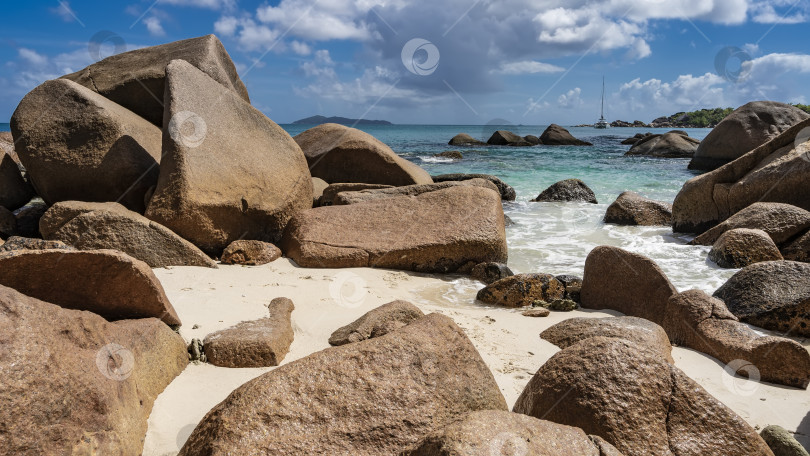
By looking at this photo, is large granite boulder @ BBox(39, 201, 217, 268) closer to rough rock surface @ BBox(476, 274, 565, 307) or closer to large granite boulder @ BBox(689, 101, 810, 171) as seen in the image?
rough rock surface @ BBox(476, 274, 565, 307)

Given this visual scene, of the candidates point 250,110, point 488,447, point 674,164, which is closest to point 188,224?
point 250,110

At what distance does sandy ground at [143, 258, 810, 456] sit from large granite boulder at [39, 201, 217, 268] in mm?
194

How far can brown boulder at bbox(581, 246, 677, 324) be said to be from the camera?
4.68 meters

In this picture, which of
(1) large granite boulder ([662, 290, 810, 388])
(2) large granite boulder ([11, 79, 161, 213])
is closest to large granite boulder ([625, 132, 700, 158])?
(1) large granite boulder ([662, 290, 810, 388])

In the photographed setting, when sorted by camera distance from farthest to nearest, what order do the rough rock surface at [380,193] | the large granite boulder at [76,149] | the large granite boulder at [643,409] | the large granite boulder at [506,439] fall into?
the rough rock surface at [380,193]
the large granite boulder at [76,149]
the large granite boulder at [643,409]
the large granite boulder at [506,439]

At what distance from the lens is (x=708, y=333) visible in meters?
4.14

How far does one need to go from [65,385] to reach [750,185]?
29.8 ft

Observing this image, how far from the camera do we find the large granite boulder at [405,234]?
5.85 meters

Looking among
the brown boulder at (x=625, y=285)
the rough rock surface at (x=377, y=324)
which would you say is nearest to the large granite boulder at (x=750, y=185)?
the brown boulder at (x=625, y=285)

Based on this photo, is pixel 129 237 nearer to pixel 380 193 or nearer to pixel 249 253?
pixel 249 253

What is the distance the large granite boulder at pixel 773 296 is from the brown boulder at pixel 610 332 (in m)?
1.50

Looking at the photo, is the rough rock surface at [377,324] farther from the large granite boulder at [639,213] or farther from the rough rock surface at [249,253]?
the large granite boulder at [639,213]

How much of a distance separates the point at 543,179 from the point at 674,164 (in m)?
8.40

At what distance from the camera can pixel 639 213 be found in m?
9.96
